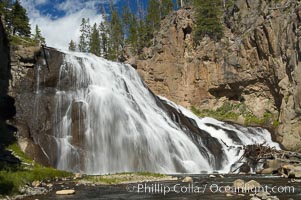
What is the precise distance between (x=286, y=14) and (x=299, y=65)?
1033cm

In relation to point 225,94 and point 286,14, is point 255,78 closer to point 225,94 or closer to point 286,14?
point 225,94

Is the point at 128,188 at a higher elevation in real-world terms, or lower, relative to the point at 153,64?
lower

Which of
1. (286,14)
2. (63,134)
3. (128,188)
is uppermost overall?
(286,14)

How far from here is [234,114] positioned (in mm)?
56562

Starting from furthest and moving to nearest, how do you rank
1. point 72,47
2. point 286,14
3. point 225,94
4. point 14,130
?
point 72,47
point 225,94
point 286,14
point 14,130

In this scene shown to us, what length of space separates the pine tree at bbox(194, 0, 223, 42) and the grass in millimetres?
39346

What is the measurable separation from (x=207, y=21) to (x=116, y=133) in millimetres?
33093

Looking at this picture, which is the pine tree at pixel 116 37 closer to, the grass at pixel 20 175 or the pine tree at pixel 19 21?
the pine tree at pixel 19 21

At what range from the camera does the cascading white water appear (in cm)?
3388

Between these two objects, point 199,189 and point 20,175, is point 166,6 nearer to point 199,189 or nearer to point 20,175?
point 20,175

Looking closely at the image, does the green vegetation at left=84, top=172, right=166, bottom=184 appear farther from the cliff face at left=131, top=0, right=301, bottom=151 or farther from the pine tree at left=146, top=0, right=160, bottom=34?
the pine tree at left=146, top=0, right=160, bottom=34

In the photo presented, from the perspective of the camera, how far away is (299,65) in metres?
43.8

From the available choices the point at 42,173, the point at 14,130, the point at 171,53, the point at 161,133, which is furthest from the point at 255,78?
the point at 42,173

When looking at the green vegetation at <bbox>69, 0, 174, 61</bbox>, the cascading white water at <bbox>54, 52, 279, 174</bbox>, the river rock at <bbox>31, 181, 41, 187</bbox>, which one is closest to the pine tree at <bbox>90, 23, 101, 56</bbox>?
the green vegetation at <bbox>69, 0, 174, 61</bbox>
